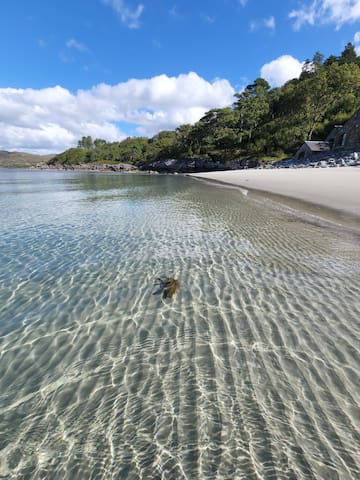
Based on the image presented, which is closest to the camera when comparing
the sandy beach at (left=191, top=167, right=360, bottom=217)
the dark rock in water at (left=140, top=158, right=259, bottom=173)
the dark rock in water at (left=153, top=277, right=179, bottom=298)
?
the dark rock in water at (left=153, top=277, right=179, bottom=298)

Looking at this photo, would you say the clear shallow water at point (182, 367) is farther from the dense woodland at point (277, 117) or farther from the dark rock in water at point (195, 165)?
the dense woodland at point (277, 117)

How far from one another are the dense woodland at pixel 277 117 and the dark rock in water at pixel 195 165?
309 centimetres

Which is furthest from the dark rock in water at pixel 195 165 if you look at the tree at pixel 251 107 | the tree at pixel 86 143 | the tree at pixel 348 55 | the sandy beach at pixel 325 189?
the tree at pixel 86 143

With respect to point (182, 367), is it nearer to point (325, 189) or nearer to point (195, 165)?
point (325, 189)

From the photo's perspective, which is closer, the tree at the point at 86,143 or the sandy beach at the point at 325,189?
the sandy beach at the point at 325,189

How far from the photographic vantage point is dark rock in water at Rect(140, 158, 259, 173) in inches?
2452

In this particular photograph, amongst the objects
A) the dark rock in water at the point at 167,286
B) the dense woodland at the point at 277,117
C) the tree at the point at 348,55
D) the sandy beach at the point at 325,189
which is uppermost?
the tree at the point at 348,55

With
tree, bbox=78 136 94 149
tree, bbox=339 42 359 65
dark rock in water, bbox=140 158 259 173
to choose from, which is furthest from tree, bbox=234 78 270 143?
tree, bbox=78 136 94 149

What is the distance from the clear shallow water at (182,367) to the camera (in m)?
2.26

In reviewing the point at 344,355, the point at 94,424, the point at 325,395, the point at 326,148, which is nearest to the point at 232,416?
the point at 325,395

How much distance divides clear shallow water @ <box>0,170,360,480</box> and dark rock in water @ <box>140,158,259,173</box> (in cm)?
5585

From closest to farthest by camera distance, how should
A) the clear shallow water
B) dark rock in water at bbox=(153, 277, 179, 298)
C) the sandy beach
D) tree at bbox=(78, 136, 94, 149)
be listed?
the clear shallow water < dark rock in water at bbox=(153, 277, 179, 298) < the sandy beach < tree at bbox=(78, 136, 94, 149)

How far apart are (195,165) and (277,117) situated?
95.7 feet

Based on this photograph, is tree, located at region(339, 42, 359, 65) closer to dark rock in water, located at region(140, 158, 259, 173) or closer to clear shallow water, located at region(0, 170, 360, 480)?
dark rock in water, located at region(140, 158, 259, 173)
